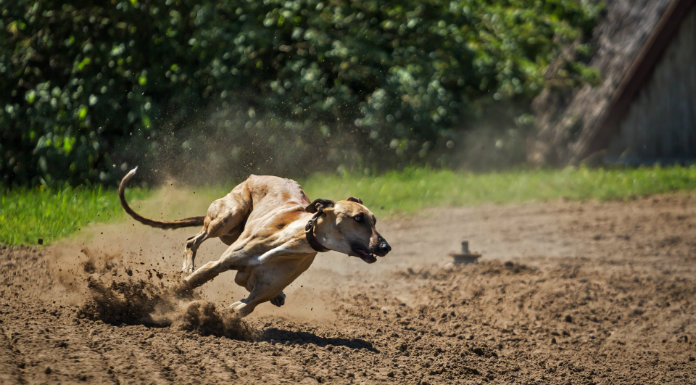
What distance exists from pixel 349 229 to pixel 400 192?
6.93 meters

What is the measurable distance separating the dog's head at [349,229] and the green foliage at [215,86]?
5.03m

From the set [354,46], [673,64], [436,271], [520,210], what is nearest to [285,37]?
[354,46]

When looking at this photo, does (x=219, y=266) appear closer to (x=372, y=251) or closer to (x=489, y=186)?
(x=372, y=251)

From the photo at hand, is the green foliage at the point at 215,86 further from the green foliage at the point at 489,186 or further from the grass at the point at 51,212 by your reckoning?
the grass at the point at 51,212

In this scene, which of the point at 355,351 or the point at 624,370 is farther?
the point at 624,370

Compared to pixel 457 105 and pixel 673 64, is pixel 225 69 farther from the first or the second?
pixel 673 64

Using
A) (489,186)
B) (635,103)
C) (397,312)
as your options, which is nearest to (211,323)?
(397,312)

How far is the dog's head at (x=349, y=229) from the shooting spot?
6121 millimetres

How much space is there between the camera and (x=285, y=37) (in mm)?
13820

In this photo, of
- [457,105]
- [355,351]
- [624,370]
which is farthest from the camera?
[457,105]

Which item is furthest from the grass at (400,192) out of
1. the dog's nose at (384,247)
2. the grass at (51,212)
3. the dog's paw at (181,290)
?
the dog's nose at (384,247)

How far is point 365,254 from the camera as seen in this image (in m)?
6.08

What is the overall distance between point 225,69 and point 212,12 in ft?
2.75

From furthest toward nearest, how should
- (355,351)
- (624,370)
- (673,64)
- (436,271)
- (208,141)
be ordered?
1. (673,64)
2. (208,141)
3. (436,271)
4. (624,370)
5. (355,351)
